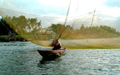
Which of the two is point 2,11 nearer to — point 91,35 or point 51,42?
point 51,42

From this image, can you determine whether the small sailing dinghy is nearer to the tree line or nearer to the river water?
the river water

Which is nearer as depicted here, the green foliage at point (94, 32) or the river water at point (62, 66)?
the green foliage at point (94, 32)

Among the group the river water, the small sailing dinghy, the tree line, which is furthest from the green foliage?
the small sailing dinghy

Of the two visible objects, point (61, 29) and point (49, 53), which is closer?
point (61, 29)

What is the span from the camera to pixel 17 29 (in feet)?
38.7

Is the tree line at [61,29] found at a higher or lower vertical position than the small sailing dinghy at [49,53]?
higher

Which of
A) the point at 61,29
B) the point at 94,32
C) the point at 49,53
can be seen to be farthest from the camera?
the point at 49,53

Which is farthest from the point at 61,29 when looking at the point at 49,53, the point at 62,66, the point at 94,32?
the point at 49,53

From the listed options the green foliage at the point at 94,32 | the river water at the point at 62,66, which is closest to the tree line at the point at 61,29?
the green foliage at the point at 94,32

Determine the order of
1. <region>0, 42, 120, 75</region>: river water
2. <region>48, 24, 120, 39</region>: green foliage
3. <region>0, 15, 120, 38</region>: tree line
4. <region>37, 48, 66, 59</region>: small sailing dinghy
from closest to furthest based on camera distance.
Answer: <region>48, 24, 120, 39</region>: green foliage
<region>0, 15, 120, 38</region>: tree line
<region>0, 42, 120, 75</region>: river water
<region>37, 48, 66, 59</region>: small sailing dinghy

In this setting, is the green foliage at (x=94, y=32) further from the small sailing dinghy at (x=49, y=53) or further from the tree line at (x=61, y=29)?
Result: the small sailing dinghy at (x=49, y=53)

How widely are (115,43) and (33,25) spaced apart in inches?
326

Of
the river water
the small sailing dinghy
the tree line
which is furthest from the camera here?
the small sailing dinghy

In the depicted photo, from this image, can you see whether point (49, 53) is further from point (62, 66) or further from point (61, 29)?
point (61, 29)
